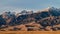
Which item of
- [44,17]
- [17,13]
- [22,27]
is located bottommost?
[22,27]

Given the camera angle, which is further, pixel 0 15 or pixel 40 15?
pixel 40 15

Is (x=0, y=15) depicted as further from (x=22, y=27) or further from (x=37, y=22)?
(x=37, y=22)

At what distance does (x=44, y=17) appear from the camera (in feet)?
45.3

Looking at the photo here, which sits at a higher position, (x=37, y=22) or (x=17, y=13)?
(x=17, y=13)

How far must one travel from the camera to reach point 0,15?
12.9 metres

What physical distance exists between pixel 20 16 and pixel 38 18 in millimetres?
2103

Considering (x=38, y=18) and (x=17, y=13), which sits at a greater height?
(x=17, y=13)

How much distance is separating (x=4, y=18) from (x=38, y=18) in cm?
392

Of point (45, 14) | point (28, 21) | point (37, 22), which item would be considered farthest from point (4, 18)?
point (45, 14)

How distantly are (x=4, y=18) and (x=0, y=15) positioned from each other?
0.84 m

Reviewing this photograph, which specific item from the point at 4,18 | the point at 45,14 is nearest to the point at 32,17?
the point at 45,14

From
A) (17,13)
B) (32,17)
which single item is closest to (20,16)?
(17,13)

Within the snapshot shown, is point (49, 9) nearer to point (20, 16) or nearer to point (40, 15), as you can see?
point (40, 15)

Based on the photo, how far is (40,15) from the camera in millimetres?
13820
